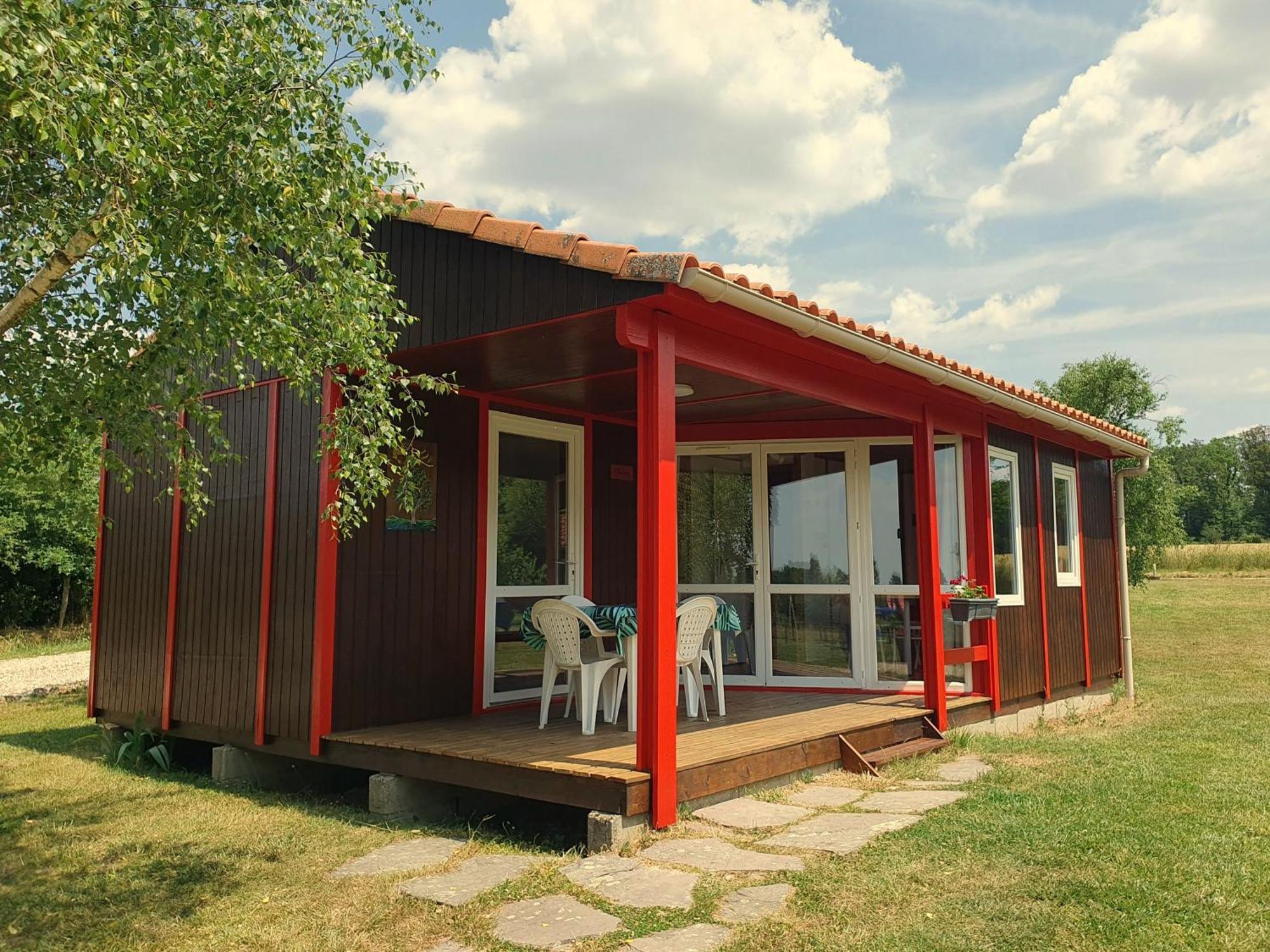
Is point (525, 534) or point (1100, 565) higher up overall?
point (525, 534)

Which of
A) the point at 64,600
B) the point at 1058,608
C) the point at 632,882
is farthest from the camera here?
the point at 64,600

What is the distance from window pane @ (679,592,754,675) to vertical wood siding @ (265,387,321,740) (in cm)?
309

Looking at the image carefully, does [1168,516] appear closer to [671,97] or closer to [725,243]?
[725,243]

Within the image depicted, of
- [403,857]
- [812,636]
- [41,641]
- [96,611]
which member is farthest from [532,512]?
[41,641]

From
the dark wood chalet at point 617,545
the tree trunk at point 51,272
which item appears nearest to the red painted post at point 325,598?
the dark wood chalet at point 617,545

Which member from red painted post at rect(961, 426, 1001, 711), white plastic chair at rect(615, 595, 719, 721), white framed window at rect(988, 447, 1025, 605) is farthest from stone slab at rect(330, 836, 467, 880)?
white framed window at rect(988, 447, 1025, 605)

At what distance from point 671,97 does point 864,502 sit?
11.7 feet

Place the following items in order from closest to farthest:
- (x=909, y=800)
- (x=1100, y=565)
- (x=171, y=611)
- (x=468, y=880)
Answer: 1. (x=468, y=880)
2. (x=909, y=800)
3. (x=171, y=611)
4. (x=1100, y=565)

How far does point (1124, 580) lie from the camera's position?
33.8 feet

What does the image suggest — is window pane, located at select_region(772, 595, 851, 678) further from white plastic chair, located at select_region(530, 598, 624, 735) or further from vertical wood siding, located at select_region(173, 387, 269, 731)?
vertical wood siding, located at select_region(173, 387, 269, 731)

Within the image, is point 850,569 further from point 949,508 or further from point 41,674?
point 41,674

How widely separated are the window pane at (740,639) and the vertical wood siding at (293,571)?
309 centimetres

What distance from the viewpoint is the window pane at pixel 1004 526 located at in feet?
25.6

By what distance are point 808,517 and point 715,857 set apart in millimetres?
4097
